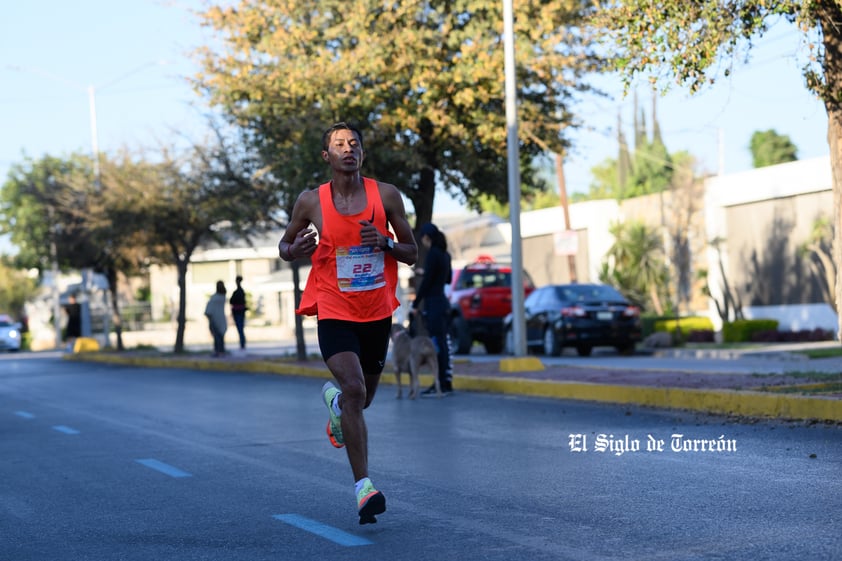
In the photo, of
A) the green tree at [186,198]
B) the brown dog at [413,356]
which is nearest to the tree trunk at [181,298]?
the green tree at [186,198]

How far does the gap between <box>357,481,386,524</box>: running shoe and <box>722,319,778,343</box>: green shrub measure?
81.7ft

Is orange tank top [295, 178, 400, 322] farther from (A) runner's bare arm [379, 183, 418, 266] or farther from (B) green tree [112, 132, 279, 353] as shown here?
(B) green tree [112, 132, 279, 353]

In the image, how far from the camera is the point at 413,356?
53.3ft

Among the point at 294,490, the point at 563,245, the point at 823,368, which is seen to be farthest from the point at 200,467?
the point at 563,245

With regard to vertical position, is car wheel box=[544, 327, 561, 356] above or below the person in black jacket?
below

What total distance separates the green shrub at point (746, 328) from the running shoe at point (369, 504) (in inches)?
980

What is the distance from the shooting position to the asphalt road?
6.29 metres

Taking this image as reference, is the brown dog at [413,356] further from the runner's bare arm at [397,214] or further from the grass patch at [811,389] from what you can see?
the runner's bare arm at [397,214]

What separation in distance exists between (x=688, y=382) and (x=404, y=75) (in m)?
8.57

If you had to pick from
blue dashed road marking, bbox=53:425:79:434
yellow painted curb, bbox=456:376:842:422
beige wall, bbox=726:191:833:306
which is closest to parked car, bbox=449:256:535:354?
beige wall, bbox=726:191:833:306

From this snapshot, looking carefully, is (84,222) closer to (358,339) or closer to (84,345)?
(84,345)

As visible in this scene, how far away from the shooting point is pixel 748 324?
3070cm

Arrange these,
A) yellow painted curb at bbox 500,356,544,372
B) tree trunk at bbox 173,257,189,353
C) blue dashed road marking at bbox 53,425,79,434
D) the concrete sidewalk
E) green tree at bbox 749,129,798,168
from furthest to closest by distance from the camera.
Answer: green tree at bbox 749,129,798,168
tree trunk at bbox 173,257,189,353
yellow painted curb at bbox 500,356,544,372
blue dashed road marking at bbox 53,425,79,434
the concrete sidewalk

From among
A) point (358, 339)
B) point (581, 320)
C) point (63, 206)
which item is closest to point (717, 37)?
point (358, 339)
